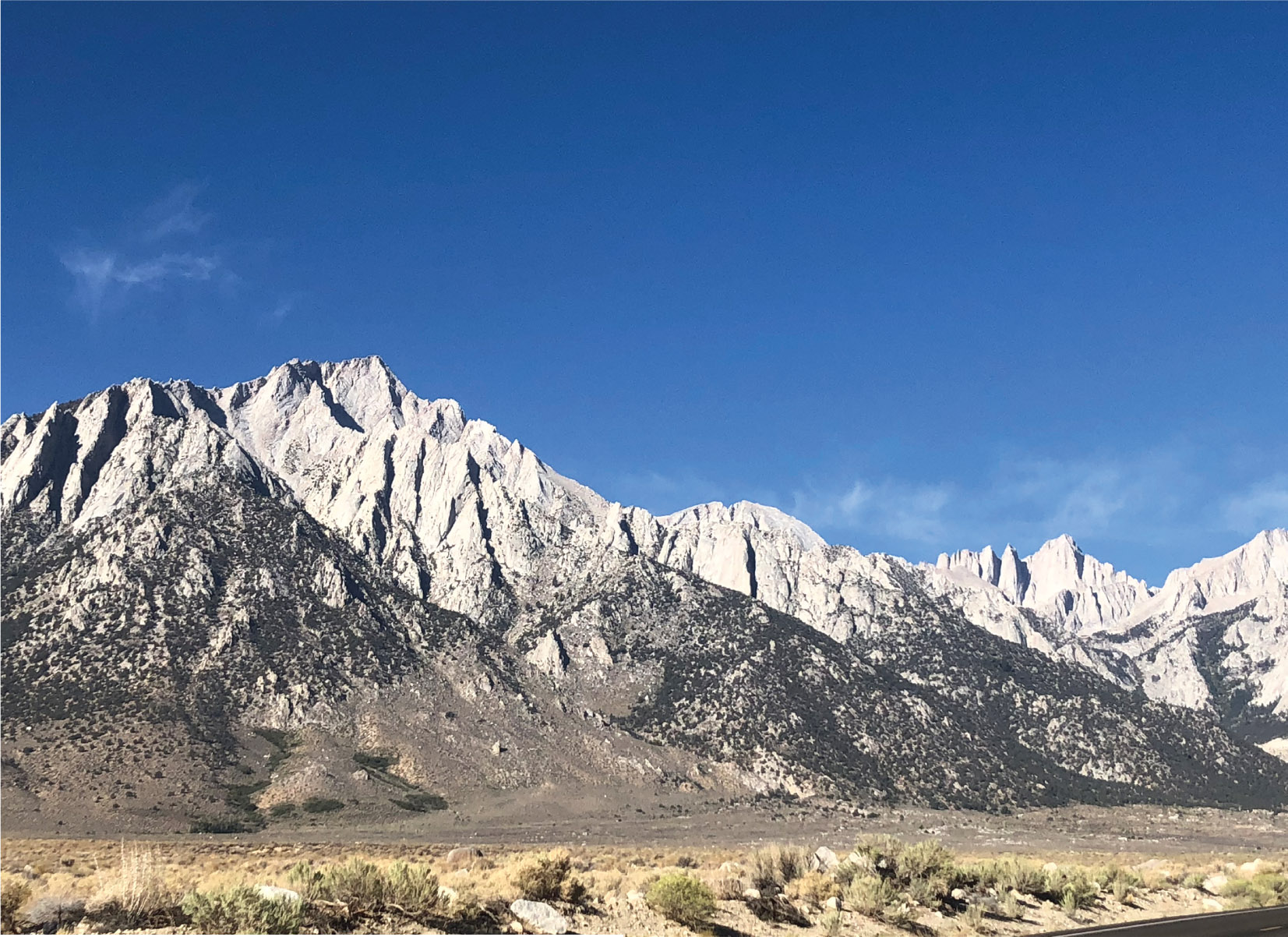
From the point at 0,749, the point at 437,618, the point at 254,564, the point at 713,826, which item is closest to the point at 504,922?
the point at 713,826

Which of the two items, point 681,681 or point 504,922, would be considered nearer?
point 504,922

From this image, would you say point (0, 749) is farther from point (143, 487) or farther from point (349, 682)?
point (143, 487)

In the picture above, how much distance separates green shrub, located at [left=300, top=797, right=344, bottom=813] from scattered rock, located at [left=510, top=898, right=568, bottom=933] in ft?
361

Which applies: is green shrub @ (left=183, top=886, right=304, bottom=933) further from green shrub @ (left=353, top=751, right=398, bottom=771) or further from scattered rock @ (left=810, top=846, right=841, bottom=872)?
green shrub @ (left=353, top=751, right=398, bottom=771)

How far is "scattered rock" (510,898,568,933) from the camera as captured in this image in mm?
21922

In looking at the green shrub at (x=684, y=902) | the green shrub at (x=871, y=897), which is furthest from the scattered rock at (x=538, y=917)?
the green shrub at (x=871, y=897)

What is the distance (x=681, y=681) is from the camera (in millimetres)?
181500

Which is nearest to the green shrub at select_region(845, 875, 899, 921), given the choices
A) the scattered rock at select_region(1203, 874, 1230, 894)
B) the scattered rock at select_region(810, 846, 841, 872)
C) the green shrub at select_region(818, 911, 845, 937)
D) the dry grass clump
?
the green shrub at select_region(818, 911, 845, 937)

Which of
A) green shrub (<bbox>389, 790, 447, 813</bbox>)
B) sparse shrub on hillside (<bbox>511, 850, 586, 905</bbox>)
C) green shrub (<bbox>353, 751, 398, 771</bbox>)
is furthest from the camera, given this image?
green shrub (<bbox>353, 751, 398, 771</bbox>)

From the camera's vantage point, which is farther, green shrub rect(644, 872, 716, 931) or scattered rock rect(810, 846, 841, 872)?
scattered rock rect(810, 846, 841, 872)

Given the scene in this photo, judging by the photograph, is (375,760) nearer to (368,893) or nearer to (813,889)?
(813,889)

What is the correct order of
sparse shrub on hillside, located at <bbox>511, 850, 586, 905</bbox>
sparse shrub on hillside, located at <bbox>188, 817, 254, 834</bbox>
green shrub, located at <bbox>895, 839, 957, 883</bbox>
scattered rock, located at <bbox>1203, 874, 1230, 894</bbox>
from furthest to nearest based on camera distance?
sparse shrub on hillside, located at <bbox>188, 817, 254, 834</bbox> → scattered rock, located at <bbox>1203, 874, 1230, 894</bbox> → green shrub, located at <bbox>895, 839, 957, 883</bbox> → sparse shrub on hillside, located at <bbox>511, 850, 586, 905</bbox>

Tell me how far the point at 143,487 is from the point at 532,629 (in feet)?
264

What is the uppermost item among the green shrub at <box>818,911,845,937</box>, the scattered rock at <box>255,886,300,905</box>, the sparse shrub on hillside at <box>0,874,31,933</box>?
the sparse shrub on hillside at <box>0,874,31,933</box>
